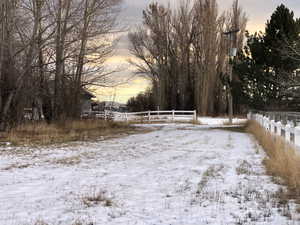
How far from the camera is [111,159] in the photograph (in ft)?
32.2

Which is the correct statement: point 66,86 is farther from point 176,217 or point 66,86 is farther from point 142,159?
point 176,217

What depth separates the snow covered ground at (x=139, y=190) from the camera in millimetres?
4621

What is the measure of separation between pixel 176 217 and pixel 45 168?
4.61m

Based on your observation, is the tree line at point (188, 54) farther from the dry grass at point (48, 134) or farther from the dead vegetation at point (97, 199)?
the dead vegetation at point (97, 199)

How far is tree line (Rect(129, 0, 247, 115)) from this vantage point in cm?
4334

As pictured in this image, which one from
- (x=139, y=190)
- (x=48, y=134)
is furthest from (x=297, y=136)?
(x=48, y=134)

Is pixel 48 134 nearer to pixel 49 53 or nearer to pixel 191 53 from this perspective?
pixel 49 53

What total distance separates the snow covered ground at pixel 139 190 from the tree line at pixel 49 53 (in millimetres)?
8028

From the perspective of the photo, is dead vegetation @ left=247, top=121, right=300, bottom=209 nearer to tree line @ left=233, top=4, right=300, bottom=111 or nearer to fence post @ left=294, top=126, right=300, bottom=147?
fence post @ left=294, top=126, right=300, bottom=147

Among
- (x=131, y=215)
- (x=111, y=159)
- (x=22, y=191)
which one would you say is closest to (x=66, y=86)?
(x=111, y=159)

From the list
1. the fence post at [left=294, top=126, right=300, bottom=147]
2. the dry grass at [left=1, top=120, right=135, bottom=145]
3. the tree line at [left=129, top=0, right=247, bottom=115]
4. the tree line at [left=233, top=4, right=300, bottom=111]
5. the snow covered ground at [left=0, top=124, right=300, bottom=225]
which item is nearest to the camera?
the snow covered ground at [left=0, top=124, right=300, bottom=225]

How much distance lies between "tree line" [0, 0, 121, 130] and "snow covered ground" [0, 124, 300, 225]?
26.3ft

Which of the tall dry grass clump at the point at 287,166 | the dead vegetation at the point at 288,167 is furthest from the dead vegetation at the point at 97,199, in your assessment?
the tall dry grass clump at the point at 287,166

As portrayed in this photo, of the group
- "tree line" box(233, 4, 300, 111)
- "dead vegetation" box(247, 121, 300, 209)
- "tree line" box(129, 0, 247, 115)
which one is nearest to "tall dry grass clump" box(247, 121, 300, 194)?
"dead vegetation" box(247, 121, 300, 209)
